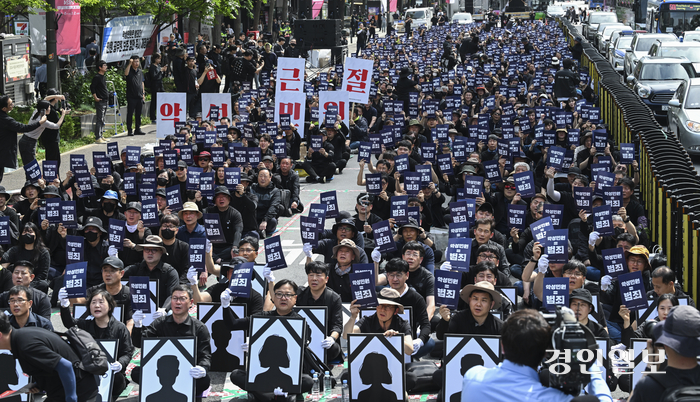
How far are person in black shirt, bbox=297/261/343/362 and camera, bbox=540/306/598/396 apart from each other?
17.3 ft

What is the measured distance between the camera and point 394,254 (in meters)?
12.4

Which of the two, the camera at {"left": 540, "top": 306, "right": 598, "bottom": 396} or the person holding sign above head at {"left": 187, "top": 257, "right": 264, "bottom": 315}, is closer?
the camera at {"left": 540, "top": 306, "right": 598, "bottom": 396}

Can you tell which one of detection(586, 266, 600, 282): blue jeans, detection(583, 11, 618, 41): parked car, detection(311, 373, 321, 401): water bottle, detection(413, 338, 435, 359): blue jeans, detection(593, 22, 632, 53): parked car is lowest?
detection(311, 373, 321, 401): water bottle

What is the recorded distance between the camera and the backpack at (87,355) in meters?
8.08

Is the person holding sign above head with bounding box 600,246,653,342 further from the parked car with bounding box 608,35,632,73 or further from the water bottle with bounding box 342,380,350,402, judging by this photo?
the parked car with bounding box 608,35,632,73

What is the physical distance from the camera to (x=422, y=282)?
10.9 meters

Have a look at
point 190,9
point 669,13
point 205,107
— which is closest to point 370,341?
point 205,107

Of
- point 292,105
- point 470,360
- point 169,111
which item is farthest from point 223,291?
point 292,105

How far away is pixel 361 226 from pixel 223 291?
373cm

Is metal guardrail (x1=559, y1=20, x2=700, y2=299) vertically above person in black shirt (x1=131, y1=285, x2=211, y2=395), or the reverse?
metal guardrail (x1=559, y1=20, x2=700, y2=299)

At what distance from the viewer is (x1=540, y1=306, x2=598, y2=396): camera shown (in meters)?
4.37

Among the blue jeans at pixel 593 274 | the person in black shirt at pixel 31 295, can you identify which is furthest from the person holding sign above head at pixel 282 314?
the blue jeans at pixel 593 274

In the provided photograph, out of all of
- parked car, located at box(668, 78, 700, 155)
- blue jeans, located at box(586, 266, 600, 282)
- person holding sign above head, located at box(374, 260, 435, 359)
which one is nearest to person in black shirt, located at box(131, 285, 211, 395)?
person holding sign above head, located at box(374, 260, 435, 359)

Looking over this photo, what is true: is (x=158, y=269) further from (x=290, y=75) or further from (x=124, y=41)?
(x=124, y=41)
